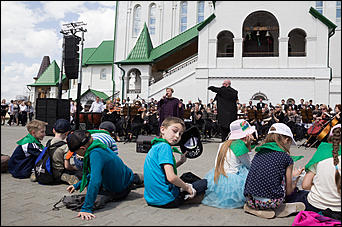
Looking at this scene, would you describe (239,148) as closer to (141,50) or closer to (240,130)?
(240,130)

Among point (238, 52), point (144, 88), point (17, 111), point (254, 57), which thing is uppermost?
point (238, 52)

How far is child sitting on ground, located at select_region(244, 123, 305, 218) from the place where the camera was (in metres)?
3.27

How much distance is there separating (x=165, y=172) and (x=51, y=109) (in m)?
10.4

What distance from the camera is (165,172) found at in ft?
11.2

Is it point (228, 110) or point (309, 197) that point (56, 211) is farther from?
point (228, 110)

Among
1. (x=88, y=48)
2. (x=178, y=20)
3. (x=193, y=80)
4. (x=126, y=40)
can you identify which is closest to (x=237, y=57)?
(x=193, y=80)

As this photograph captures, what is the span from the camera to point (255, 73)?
22.5 metres

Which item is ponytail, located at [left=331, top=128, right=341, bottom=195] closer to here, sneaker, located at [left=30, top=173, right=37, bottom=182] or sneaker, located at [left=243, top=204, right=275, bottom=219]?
sneaker, located at [left=243, top=204, right=275, bottom=219]

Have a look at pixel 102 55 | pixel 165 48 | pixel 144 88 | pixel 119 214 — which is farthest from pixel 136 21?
pixel 119 214

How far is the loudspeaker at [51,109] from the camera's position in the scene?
40.3ft

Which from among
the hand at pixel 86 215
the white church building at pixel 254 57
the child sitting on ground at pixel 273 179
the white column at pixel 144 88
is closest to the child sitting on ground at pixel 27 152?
the hand at pixel 86 215

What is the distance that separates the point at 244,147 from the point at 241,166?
0.35 m

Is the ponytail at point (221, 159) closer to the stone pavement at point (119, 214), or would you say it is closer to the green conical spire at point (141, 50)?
the stone pavement at point (119, 214)

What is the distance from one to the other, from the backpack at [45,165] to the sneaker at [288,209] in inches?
136
